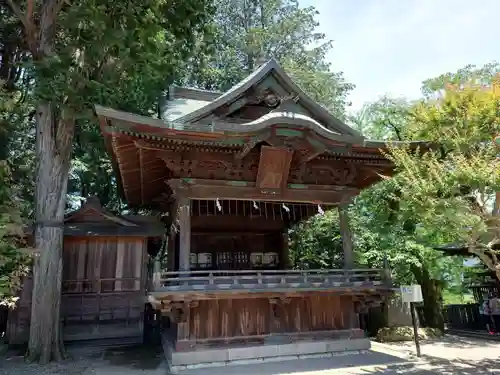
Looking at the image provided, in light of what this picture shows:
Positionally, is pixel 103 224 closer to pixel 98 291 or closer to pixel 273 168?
pixel 98 291

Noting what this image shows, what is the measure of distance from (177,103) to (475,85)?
865 centimetres

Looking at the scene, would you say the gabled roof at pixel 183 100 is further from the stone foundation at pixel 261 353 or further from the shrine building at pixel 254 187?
the stone foundation at pixel 261 353

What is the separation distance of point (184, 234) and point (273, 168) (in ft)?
8.78

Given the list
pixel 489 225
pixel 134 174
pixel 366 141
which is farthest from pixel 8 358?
pixel 489 225

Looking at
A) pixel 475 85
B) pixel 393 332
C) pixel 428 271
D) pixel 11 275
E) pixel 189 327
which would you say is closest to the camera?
pixel 11 275

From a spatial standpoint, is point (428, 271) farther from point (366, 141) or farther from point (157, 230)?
point (157, 230)

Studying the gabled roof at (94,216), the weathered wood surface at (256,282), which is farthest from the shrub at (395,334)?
the gabled roof at (94,216)

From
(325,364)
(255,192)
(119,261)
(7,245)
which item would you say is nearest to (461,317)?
(325,364)

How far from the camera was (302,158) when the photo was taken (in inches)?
359

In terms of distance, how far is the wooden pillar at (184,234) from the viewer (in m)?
8.17

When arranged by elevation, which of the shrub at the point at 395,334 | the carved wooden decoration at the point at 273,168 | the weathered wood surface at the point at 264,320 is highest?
the carved wooden decoration at the point at 273,168

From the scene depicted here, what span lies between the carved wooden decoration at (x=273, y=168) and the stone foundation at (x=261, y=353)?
149 inches

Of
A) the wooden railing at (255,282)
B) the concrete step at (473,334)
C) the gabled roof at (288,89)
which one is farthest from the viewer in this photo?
the concrete step at (473,334)

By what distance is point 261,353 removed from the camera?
27.0ft
